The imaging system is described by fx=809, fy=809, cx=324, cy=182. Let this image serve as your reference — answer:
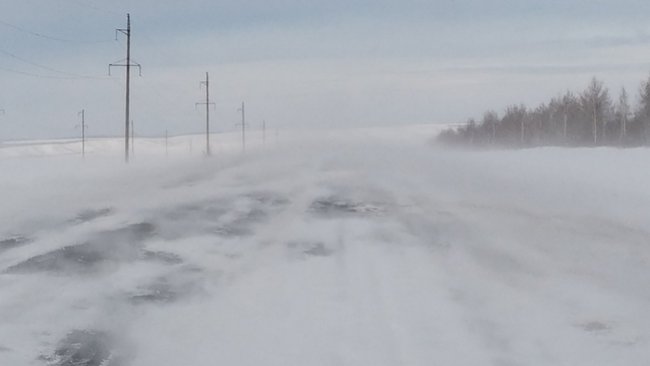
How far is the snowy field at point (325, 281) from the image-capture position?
6234mm

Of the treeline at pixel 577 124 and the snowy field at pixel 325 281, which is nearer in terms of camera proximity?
the snowy field at pixel 325 281

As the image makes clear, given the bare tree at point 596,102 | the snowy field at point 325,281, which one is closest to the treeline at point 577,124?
the bare tree at point 596,102

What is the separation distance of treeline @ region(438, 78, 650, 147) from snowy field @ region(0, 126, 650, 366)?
67419 mm

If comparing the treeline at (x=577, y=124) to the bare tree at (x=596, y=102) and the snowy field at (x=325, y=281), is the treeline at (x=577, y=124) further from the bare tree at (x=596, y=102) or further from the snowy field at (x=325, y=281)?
the snowy field at (x=325, y=281)

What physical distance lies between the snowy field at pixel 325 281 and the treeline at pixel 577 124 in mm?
67419

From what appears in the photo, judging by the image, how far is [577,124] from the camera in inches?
3861

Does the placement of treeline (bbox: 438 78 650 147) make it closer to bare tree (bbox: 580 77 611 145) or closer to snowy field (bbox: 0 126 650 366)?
bare tree (bbox: 580 77 611 145)

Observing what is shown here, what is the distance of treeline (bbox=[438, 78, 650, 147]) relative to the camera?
84.9 metres

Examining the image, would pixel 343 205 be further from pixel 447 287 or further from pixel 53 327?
pixel 53 327

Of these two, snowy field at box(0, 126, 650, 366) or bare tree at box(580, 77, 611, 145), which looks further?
bare tree at box(580, 77, 611, 145)

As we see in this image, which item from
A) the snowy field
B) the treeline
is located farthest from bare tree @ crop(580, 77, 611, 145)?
the snowy field

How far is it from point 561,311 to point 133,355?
375cm

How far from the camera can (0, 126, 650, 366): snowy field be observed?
623 centimetres

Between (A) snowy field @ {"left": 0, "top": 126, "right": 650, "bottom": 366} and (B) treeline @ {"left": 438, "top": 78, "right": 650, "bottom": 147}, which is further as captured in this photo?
(B) treeline @ {"left": 438, "top": 78, "right": 650, "bottom": 147}
